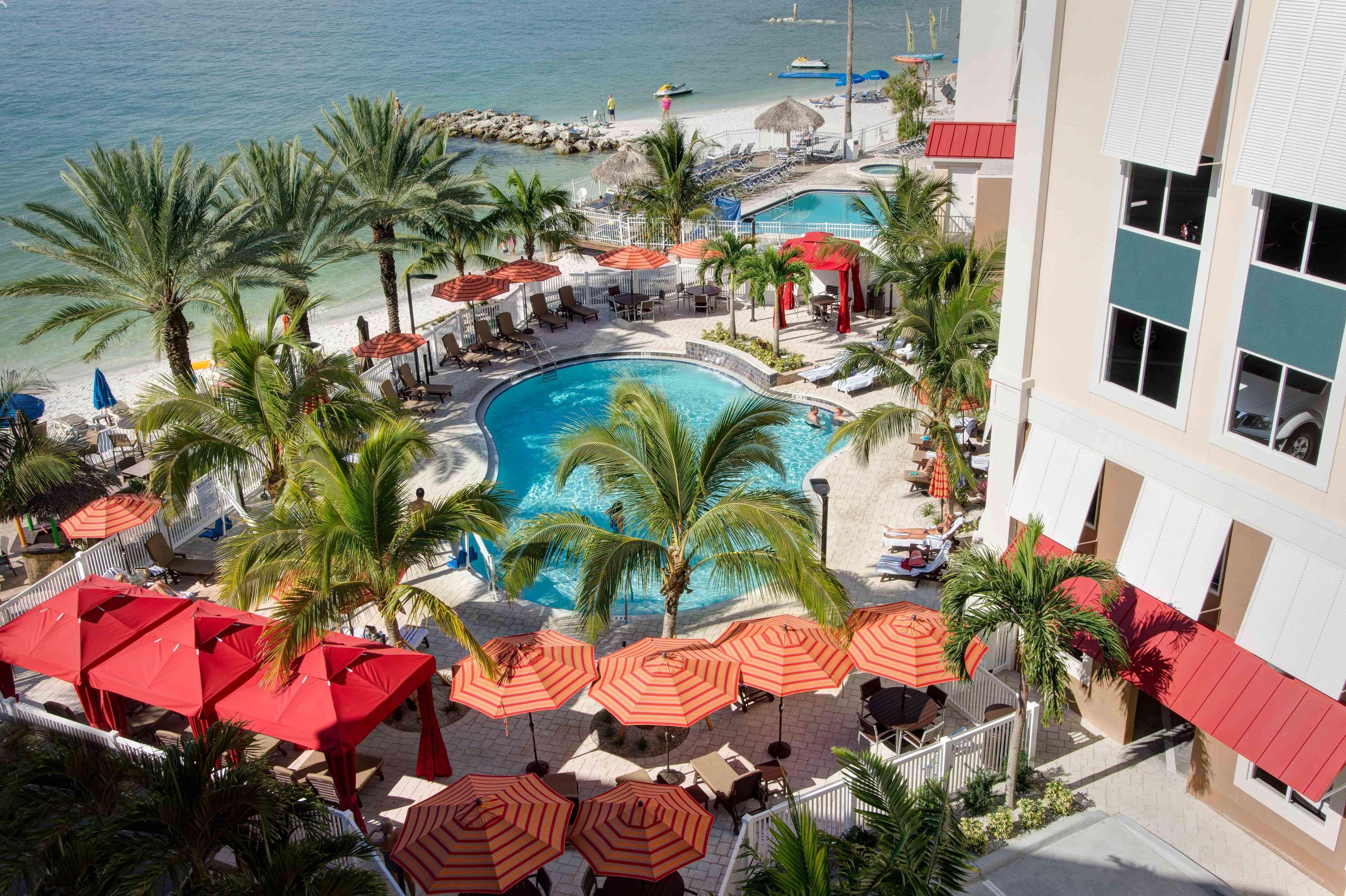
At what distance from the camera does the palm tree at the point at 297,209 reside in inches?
953

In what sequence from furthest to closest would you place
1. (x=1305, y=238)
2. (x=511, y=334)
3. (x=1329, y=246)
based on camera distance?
(x=511, y=334)
(x=1305, y=238)
(x=1329, y=246)

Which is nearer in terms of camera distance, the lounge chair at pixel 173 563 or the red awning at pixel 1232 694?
the red awning at pixel 1232 694

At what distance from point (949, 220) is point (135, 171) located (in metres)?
21.8

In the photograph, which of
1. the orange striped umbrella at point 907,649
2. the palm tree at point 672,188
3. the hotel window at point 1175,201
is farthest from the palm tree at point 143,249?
the hotel window at point 1175,201

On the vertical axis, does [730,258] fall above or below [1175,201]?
below

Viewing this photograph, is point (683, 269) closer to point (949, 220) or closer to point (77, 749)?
point (949, 220)

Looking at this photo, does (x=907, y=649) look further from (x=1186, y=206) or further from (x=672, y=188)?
(x=672, y=188)

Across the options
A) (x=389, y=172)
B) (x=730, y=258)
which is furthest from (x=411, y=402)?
(x=730, y=258)

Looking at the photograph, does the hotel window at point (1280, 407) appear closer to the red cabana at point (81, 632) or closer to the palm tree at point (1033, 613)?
the palm tree at point (1033, 613)

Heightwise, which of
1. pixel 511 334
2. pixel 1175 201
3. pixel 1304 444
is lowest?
pixel 511 334

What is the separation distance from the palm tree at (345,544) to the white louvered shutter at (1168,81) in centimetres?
950

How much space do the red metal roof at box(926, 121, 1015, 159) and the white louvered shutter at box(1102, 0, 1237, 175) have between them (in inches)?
510

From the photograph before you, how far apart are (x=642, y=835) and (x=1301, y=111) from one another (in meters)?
9.88

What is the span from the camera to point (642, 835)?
35.8 feet
